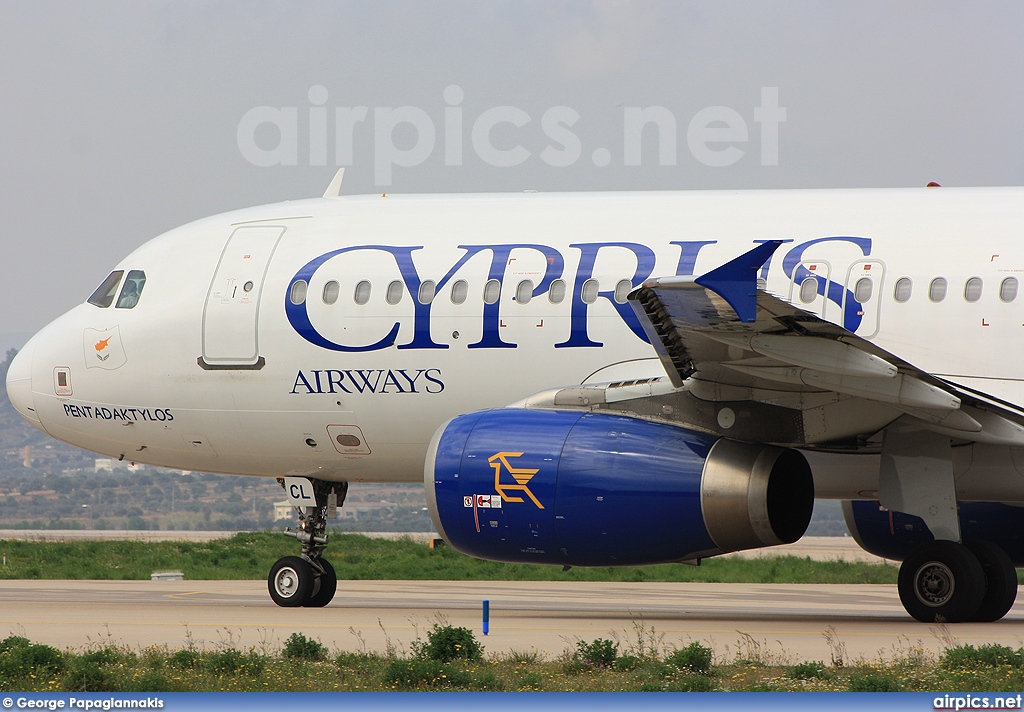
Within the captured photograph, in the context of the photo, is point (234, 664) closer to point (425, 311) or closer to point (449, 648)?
point (449, 648)

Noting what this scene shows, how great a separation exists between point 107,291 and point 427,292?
4484mm

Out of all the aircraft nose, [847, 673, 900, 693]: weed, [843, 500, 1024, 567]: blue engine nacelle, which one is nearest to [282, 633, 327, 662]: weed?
[847, 673, 900, 693]: weed

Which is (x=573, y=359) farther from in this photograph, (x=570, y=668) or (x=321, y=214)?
(x=570, y=668)

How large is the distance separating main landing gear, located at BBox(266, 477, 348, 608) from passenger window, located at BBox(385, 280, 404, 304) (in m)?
2.77

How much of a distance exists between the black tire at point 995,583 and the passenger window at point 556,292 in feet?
16.1

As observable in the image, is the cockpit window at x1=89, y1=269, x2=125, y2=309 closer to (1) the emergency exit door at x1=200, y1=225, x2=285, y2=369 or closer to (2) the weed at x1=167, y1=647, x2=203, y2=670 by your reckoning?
(1) the emergency exit door at x1=200, y1=225, x2=285, y2=369

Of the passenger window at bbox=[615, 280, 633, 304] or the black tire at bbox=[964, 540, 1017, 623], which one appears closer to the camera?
the black tire at bbox=[964, 540, 1017, 623]

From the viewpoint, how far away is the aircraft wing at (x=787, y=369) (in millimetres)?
10688

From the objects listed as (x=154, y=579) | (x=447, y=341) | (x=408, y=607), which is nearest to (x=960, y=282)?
(x=447, y=341)

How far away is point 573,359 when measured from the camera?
14055 mm

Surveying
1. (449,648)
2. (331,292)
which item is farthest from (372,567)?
(449,648)

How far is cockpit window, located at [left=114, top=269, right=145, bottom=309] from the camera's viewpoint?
1641 cm

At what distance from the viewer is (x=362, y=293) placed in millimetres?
15125

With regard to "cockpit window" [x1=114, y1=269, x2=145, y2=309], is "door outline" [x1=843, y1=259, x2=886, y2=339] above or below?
below
